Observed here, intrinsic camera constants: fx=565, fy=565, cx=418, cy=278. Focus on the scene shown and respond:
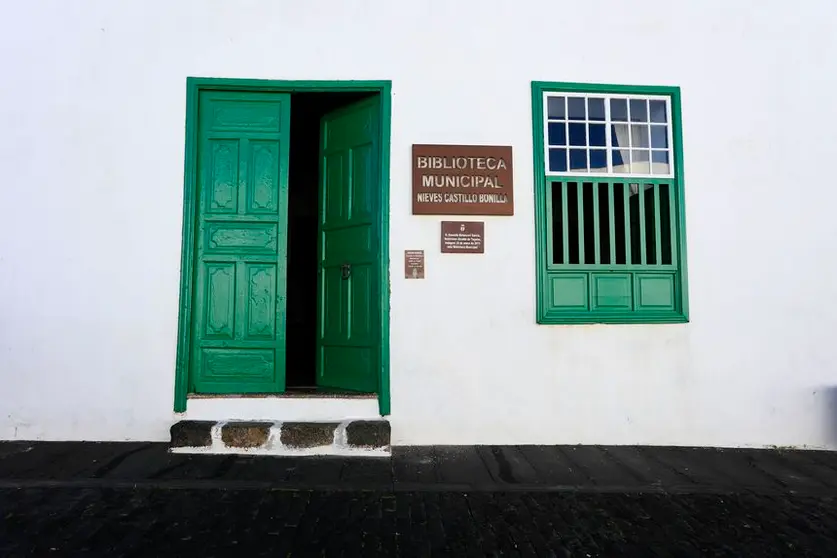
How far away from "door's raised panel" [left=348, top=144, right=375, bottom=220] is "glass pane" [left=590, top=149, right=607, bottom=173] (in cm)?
196

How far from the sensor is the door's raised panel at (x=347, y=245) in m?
4.98

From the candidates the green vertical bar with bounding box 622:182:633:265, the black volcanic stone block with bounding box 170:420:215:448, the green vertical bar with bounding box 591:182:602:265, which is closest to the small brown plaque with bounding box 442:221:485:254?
the green vertical bar with bounding box 591:182:602:265

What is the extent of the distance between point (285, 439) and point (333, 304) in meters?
1.35

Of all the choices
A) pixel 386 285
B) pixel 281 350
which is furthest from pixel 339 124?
pixel 281 350

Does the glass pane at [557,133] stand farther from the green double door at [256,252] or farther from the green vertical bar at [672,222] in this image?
the green double door at [256,252]

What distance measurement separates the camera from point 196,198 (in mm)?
4898

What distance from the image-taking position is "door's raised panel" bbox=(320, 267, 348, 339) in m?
5.14

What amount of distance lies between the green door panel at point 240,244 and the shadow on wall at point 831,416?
4.67 metres

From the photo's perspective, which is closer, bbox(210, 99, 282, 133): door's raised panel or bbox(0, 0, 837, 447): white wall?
bbox(0, 0, 837, 447): white wall

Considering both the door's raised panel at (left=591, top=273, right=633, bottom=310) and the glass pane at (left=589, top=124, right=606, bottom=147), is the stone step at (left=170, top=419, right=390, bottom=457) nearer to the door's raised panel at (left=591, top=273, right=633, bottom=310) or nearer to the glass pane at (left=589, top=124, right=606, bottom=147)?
the door's raised panel at (left=591, top=273, right=633, bottom=310)

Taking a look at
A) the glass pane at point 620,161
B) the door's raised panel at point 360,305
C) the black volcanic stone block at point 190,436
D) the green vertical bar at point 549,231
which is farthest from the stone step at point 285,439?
the glass pane at point 620,161

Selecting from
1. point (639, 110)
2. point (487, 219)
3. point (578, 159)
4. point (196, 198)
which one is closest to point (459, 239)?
point (487, 219)

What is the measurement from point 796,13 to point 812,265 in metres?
→ 2.30

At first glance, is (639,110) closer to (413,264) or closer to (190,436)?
(413,264)
